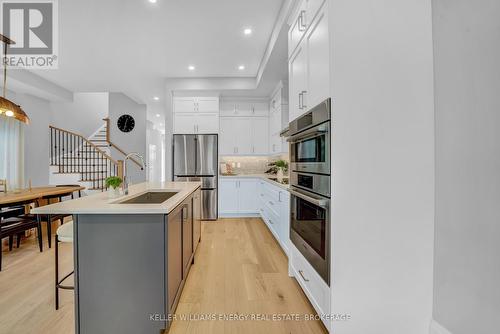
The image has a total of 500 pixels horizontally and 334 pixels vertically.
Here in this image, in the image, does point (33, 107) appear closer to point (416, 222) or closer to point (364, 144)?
point (364, 144)

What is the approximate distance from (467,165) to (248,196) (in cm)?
400

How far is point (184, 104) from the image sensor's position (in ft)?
16.1

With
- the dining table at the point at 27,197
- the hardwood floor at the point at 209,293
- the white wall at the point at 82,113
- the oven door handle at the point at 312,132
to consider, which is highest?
the white wall at the point at 82,113

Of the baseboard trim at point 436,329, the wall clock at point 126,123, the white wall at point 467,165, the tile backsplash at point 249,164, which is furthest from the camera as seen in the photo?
the wall clock at point 126,123

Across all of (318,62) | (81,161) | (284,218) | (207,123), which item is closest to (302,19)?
(318,62)

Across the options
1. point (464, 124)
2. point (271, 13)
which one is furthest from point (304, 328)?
Answer: point (271, 13)

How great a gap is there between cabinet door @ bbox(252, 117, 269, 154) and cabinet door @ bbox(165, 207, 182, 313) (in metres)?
3.49

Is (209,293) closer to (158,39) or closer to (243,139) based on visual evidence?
(158,39)

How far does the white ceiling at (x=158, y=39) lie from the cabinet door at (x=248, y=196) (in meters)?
2.20

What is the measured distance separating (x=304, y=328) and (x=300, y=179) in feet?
3.65

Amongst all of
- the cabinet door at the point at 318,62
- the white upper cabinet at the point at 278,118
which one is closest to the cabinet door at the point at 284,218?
the cabinet door at the point at 318,62

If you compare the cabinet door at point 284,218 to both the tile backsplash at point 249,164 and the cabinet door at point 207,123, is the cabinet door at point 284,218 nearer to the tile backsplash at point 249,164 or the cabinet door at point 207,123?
the cabinet door at point 207,123

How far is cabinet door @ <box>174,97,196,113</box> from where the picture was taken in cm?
489

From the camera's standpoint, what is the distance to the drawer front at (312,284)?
5.04 feet
